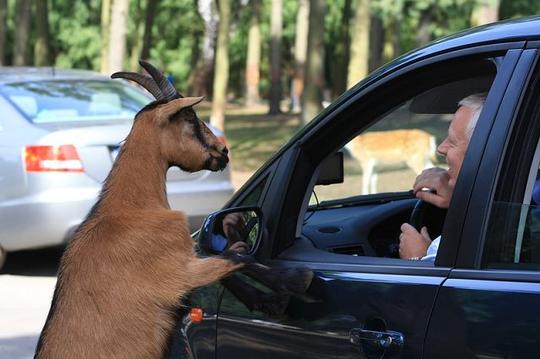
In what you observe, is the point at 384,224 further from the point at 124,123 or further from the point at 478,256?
the point at 124,123

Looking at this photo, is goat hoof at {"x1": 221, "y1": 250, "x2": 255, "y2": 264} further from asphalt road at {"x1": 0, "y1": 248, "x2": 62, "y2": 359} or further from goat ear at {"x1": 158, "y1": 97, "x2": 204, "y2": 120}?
asphalt road at {"x1": 0, "y1": 248, "x2": 62, "y2": 359}

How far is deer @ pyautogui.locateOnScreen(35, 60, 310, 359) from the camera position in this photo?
323 cm

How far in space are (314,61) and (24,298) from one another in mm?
9916

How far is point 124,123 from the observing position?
9289 mm

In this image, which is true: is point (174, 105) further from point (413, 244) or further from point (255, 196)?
point (413, 244)

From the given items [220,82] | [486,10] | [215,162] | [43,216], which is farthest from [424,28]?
[215,162]

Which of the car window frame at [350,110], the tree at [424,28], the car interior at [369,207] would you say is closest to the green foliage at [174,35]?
the tree at [424,28]

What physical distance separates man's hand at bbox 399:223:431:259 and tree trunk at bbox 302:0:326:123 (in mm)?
13416

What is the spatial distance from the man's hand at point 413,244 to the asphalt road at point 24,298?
12.7 ft

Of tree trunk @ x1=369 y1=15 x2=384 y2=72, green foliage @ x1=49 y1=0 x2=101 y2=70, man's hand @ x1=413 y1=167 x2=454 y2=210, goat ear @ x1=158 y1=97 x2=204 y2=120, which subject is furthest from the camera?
green foliage @ x1=49 y1=0 x2=101 y2=70

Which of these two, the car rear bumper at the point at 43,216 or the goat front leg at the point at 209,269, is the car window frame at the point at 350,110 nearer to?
the goat front leg at the point at 209,269

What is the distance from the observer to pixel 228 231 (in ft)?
11.9

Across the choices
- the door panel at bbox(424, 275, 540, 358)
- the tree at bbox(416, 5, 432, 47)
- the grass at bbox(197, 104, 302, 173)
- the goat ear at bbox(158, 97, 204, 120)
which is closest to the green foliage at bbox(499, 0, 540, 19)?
the tree at bbox(416, 5, 432, 47)

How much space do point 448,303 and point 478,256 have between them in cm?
15
